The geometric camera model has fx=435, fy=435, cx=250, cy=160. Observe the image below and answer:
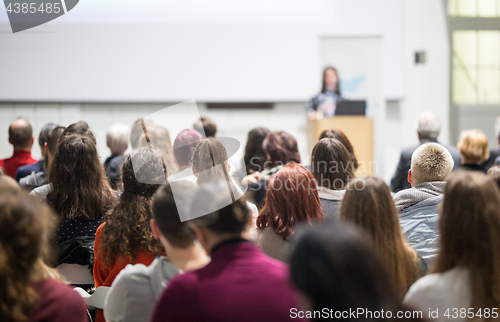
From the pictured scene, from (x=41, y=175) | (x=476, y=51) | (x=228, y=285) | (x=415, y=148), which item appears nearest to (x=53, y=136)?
(x=41, y=175)

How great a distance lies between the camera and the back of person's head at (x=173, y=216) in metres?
1.25

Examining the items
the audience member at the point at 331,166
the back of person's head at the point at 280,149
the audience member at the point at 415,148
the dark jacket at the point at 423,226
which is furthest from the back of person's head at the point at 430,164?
the audience member at the point at 415,148

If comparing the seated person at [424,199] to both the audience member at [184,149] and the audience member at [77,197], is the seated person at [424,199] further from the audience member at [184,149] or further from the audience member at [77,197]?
the audience member at [77,197]

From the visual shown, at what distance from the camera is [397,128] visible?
584 cm

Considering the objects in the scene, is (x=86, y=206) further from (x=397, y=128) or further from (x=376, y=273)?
(x=397, y=128)

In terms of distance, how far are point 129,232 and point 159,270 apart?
1.27ft

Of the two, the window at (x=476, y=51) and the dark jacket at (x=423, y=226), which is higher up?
the window at (x=476, y=51)

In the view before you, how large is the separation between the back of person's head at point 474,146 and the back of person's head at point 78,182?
252 cm

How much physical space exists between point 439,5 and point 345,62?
4.60ft

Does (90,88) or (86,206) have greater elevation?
(90,88)

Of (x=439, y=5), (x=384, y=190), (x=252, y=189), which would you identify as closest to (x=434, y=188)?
(x=384, y=190)

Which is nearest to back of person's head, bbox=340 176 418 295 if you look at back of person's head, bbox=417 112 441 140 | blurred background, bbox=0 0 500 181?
back of person's head, bbox=417 112 441 140

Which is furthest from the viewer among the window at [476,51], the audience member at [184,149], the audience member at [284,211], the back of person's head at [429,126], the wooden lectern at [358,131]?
the window at [476,51]

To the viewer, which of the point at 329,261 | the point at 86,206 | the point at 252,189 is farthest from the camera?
the point at 252,189
